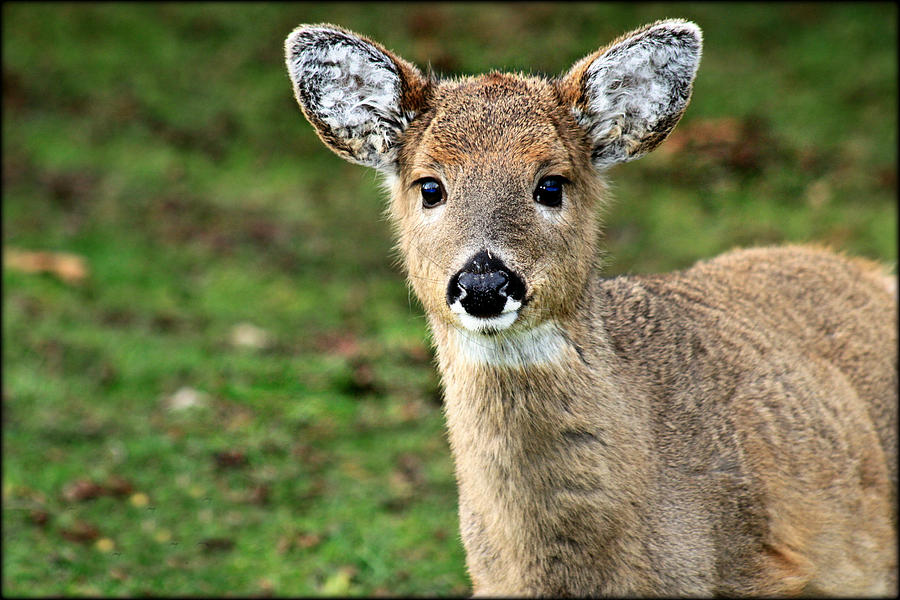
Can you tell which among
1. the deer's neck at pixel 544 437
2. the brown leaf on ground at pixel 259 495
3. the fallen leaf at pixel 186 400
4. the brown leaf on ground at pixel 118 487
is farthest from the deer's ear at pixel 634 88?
the fallen leaf at pixel 186 400

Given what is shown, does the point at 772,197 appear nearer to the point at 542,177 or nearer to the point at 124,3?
the point at 542,177

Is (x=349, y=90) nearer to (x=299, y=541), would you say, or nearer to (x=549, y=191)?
(x=549, y=191)

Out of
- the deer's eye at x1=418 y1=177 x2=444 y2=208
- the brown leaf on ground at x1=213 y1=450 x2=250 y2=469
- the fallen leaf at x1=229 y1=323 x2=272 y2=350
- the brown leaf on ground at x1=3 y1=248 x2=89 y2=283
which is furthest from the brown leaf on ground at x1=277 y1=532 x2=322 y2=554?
the brown leaf on ground at x1=3 y1=248 x2=89 y2=283

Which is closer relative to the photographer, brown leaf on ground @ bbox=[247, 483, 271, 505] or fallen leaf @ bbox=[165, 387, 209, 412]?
brown leaf on ground @ bbox=[247, 483, 271, 505]

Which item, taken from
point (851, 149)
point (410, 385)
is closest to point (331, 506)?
point (410, 385)

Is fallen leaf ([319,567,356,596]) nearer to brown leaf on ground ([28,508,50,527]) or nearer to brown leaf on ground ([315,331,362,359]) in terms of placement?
brown leaf on ground ([28,508,50,527])

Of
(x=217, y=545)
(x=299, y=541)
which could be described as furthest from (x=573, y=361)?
(x=217, y=545)

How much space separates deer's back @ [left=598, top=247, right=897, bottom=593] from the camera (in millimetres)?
5781

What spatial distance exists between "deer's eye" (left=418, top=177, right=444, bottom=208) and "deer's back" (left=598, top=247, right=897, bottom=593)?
3.67ft

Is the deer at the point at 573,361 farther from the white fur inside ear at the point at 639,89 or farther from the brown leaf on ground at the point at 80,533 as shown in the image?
the brown leaf on ground at the point at 80,533

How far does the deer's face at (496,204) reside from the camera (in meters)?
4.91

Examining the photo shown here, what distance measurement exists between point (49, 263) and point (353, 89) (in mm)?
7476

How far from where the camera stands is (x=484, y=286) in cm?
476

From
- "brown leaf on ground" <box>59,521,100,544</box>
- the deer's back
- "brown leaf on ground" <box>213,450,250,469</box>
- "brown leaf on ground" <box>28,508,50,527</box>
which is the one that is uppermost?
the deer's back
